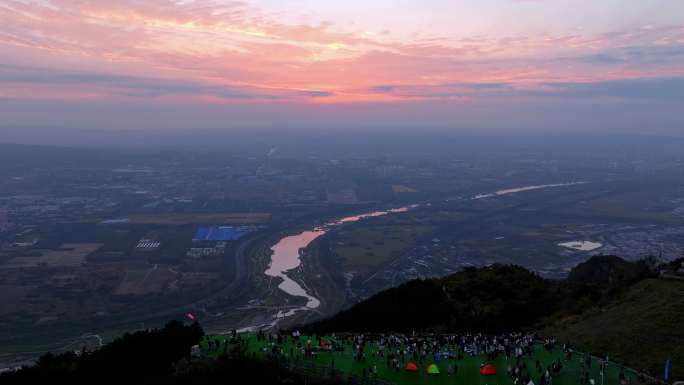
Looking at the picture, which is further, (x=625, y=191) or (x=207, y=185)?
(x=207, y=185)

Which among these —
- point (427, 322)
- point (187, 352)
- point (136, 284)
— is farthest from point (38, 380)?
point (136, 284)

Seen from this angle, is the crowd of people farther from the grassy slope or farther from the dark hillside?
the dark hillside

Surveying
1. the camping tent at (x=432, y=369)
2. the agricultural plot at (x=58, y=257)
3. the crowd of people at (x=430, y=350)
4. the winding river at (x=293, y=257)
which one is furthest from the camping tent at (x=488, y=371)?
the agricultural plot at (x=58, y=257)

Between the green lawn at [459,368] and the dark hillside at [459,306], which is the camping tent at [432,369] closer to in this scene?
the green lawn at [459,368]

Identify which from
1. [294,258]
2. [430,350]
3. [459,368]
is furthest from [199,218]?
[459,368]

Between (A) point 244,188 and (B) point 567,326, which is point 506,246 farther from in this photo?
(A) point 244,188
